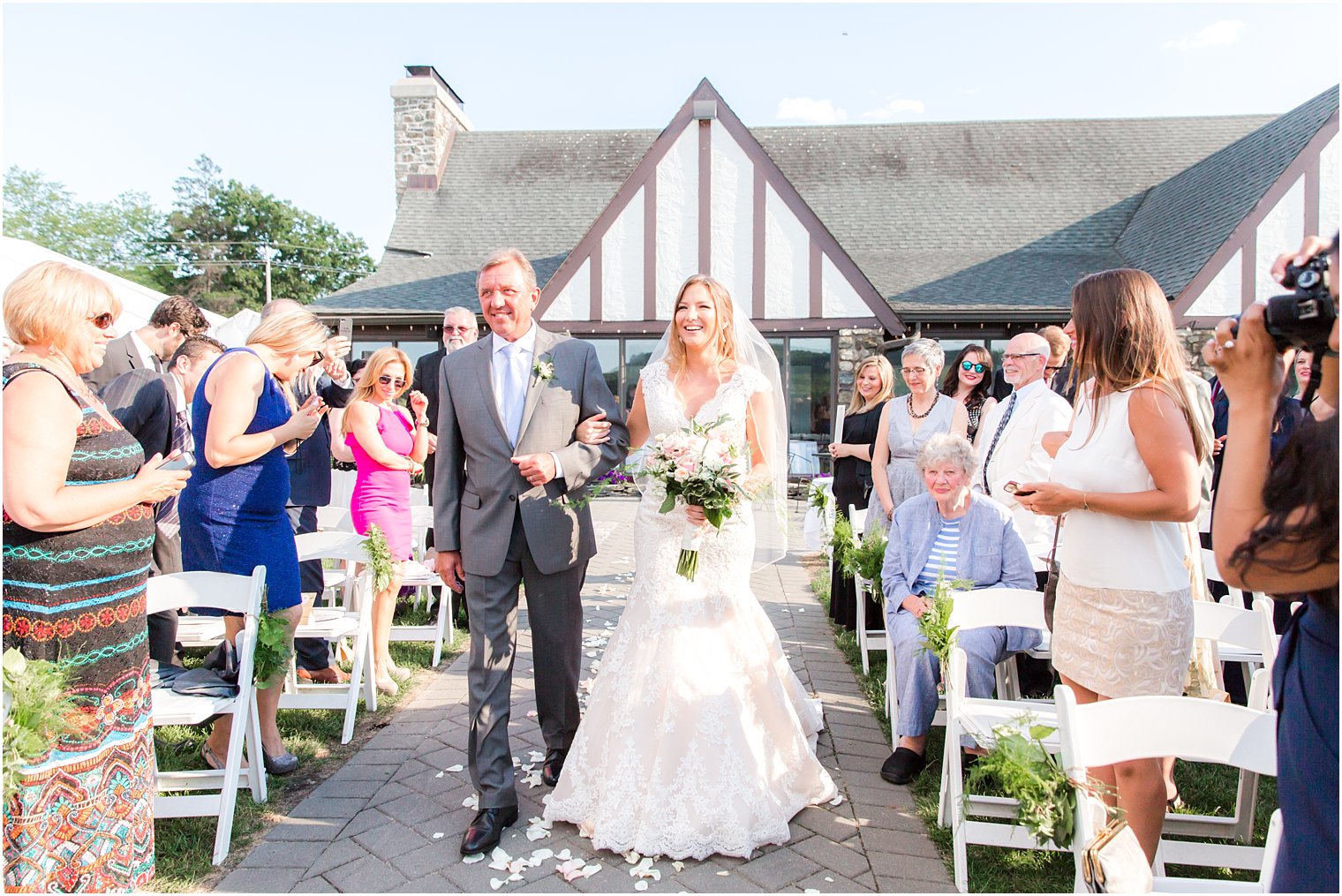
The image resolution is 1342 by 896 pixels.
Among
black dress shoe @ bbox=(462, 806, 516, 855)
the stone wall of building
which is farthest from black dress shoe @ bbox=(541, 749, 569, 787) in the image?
the stone wall of building

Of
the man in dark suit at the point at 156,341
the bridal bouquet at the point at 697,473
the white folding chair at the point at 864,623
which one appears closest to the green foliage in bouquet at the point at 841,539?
the white folding chair at the point at 864,623

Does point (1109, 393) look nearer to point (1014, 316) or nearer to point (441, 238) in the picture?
point (1014, 316)

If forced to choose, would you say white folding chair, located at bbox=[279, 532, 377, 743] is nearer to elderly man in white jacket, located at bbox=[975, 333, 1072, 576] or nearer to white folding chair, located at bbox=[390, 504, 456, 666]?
white folding chair, located at bbox=[390, 504, 456, 666]

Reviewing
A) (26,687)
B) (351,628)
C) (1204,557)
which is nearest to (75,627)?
(26,687)

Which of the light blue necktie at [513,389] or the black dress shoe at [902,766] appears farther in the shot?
the black dress shoe at [902,766]

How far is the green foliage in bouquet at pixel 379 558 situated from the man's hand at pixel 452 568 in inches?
58.1

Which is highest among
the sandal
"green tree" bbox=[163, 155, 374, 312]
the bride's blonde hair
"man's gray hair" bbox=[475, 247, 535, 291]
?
"green tree" bbox=[163, 155, 374, 312]

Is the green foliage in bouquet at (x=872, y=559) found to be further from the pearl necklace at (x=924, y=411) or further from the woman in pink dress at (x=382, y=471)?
the woman in pink dress at (x=382, y=471)

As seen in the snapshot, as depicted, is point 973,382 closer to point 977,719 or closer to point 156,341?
point 977,719

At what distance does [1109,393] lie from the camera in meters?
2.83

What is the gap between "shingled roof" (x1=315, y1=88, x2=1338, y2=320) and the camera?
15.7m

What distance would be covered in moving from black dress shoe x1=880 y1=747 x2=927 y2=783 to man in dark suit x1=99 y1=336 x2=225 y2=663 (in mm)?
3903

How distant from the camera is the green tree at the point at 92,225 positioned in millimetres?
54406

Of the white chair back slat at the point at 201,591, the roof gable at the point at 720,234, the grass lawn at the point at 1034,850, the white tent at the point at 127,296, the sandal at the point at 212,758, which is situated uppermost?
the roof gable at the point at 720,234
